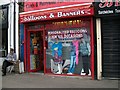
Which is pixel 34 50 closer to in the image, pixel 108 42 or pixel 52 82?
pixel 52 82

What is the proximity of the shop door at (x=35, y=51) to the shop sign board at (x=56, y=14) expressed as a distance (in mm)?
911

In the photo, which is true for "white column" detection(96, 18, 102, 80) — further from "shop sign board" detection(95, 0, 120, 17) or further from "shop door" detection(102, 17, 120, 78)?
"shop sign board" detection(95, 0, 120, 17)

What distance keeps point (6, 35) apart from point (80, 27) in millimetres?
4854

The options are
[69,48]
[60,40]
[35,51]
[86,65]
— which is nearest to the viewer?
[86,65]

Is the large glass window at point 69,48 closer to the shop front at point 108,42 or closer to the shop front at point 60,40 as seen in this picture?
the shop front at point 60,40

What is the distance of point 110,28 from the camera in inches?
473

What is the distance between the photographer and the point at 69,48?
1307 cm

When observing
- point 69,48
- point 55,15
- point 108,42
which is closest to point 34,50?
point 69,48

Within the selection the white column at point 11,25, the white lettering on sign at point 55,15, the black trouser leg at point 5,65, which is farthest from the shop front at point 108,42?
the white column at point 11,25

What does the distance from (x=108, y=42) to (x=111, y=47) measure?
0.23 m

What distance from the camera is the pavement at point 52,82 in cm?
1072

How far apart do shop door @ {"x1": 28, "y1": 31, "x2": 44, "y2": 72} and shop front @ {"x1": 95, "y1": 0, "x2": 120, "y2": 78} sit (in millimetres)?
3531

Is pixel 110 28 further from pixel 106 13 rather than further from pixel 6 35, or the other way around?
pixel 6 35

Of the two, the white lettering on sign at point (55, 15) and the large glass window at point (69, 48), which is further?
the large glass window at point (69, 48)
